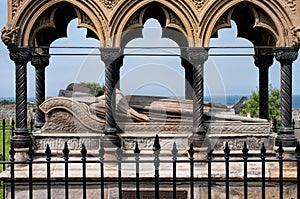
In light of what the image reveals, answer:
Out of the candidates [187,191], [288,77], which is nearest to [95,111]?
[187,191]

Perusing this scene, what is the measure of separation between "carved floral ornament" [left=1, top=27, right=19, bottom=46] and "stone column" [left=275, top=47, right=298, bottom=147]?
430 cm

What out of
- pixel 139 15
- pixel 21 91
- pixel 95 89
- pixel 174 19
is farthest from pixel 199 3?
pixel 95 89

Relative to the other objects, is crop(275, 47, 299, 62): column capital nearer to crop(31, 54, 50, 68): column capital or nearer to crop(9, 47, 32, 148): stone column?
crop(9, 47, 32, 148): stone column

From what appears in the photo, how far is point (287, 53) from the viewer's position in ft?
25.9

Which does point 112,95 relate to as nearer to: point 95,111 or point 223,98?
point 95,111

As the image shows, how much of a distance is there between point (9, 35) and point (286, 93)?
4.65 metres

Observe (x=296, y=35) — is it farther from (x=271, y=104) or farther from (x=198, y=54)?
(x=271, y=104)

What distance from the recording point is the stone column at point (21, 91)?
7918mm

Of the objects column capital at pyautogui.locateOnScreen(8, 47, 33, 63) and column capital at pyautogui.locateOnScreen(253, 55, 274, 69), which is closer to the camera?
column capital at pyautogui.locateOnScreen(8, 47, 33, 63)

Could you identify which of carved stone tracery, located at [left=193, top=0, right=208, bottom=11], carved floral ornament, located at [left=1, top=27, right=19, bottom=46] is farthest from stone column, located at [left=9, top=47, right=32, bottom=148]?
carved stone tracery, located at [left=193, top=0, right=208, bottom=11]

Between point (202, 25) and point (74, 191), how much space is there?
3399mm

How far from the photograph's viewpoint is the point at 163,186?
7543 mm

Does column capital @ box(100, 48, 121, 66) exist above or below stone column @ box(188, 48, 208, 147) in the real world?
above

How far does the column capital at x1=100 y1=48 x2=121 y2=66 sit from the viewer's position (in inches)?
309
